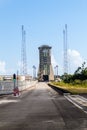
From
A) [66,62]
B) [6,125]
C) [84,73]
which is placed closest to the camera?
[6,125]

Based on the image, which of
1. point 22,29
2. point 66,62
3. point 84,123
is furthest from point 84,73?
point 84,123

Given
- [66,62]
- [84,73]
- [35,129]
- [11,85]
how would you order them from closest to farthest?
[35,129]
[11,85]
[84,73]
[66,62]

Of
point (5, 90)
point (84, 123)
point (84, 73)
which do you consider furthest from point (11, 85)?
point (84, 73)

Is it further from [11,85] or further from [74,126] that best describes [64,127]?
[11,85]

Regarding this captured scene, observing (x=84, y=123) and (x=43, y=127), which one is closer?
(x=43, y=127)

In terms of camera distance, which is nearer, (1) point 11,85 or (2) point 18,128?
(2) point 18,128

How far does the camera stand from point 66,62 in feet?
526

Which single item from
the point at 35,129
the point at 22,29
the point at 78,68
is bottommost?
the point at 35,129

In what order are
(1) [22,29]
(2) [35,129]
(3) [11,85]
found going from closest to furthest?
(2) [35,129], (3) [11,85], (1) [22,29]

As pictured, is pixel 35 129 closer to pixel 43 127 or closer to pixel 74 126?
pixel 43 127

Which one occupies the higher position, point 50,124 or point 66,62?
point 66,62

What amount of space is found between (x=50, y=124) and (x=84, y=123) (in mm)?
1504

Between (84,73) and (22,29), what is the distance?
27522 mm

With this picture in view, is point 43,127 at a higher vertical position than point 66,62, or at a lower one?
lower
